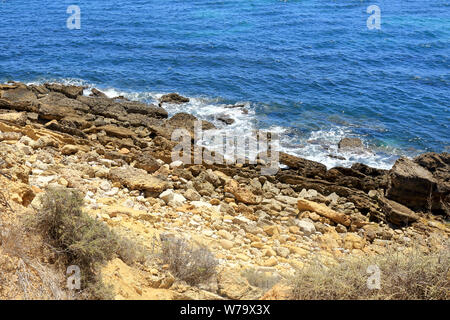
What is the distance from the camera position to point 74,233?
211 inches

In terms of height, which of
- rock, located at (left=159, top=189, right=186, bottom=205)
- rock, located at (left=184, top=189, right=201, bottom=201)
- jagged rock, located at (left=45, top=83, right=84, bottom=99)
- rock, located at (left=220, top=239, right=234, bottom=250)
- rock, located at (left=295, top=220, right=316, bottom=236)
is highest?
jagged rock, located at (left=45, top=83, right=84, bottom=99)

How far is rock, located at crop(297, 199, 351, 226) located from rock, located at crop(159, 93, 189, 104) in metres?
9.66

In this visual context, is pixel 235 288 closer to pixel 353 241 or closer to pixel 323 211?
pixel 353 241

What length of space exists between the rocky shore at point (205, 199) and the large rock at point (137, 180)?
0.03m

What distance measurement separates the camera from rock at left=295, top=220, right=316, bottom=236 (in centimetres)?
962

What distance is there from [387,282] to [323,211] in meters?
5.41

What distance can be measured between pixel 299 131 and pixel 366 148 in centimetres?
272

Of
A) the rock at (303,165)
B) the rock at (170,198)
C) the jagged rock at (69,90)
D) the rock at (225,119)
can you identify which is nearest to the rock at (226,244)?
the rock at (170,198)

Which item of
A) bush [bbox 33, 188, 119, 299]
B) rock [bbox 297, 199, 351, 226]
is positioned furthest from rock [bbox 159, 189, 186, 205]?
bush [bbox 33, 188, 119, 299]

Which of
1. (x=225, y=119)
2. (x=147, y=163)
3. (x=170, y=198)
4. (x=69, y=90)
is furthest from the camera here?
(x=69, y=90)

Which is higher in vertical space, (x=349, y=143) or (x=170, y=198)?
(x=170, y=198)

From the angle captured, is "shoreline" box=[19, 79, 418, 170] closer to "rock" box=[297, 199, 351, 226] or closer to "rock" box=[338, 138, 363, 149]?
"rock" box=[338, 138, 363, 149]

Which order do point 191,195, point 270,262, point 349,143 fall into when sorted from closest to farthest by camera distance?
1. point 270,262
2. point 191,195
3. point 349,143

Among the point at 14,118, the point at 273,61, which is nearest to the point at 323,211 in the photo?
the point at 14,118
